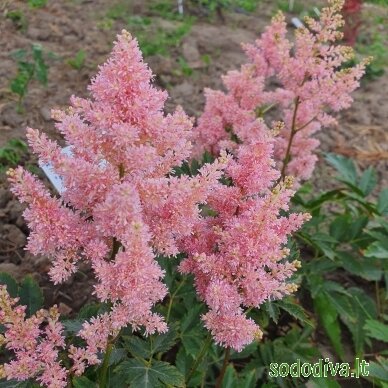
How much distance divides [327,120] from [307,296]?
98 cm

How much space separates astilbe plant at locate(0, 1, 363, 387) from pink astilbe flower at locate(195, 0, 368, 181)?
0.83 metres

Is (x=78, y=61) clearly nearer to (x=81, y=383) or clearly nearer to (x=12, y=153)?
(x=12, y=153)

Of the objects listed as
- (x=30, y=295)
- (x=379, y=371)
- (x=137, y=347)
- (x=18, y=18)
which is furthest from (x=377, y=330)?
(x=18, y=18)

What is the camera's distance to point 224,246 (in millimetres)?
1737

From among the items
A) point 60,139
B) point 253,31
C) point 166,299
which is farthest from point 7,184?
point 253,31

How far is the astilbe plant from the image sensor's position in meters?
1.47

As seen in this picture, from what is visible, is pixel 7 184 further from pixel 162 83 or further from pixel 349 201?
pixel 349 201

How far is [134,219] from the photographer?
4.66 feet

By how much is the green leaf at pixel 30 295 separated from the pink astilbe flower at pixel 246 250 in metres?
0.57

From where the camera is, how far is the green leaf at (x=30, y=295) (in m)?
1.96

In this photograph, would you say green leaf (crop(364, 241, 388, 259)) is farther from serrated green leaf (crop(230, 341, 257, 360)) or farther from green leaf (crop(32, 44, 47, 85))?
green leaf (crop(32, 44, 47, 85))

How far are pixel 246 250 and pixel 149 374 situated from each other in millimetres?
495

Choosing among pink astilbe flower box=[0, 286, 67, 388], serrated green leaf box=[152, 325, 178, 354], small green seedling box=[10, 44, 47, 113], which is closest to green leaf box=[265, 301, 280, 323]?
serrated green leaf box=[152, 325, 178, 354]

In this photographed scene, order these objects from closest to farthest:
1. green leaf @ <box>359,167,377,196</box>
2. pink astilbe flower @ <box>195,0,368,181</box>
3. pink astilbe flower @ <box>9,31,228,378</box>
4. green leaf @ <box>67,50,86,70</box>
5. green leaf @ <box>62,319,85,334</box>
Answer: pink astilbe flower @ <box>9,31,228,378</box> < green leaf @ <box>62,319,85,334</box> < pink astilbe flower @ <box>195,0,368,181</box> < green leaf @ <box>359,167,377,196</box> < green leaf @ <box>67,50,86,70</box>
